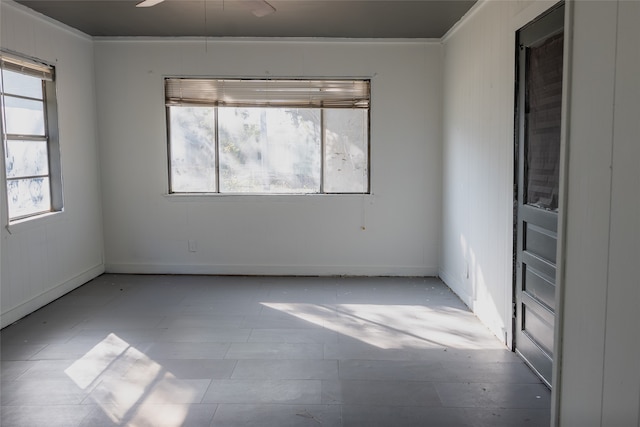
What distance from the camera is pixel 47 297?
4.75 metres

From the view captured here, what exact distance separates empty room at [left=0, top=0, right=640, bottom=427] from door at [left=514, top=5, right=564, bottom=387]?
2cm

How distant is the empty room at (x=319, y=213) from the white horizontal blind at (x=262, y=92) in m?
0.02

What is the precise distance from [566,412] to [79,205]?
5.09m

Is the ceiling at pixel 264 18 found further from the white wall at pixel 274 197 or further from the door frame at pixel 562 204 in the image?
the door frame at pixel 562 204

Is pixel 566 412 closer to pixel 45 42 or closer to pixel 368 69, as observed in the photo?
pixel 368 69

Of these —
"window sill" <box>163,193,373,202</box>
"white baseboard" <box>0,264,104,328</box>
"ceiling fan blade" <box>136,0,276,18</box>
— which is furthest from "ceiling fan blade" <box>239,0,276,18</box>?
"white baseboard" <box>0,264,104,328</box>

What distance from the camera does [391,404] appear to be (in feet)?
9.37

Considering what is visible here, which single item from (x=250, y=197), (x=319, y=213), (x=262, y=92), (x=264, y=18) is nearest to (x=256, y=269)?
(x=250, y=197)

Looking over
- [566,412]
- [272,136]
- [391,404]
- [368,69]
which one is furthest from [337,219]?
[566,412]

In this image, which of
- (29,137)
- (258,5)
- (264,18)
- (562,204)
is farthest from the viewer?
(264,18)

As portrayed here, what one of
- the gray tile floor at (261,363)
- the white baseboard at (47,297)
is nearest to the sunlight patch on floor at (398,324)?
the gray tile floor at (261,363)

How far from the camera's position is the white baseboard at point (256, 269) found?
5.92m

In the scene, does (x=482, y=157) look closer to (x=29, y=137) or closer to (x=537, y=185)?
(x=537, y=185)

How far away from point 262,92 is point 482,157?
2.63 meters
